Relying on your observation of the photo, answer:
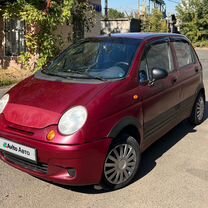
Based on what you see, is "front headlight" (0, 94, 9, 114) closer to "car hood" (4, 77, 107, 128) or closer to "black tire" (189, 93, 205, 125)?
"car hood" (4, 77, 107, 128)

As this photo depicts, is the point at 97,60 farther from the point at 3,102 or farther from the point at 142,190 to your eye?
the point at 142,190

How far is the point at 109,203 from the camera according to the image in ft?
12.3

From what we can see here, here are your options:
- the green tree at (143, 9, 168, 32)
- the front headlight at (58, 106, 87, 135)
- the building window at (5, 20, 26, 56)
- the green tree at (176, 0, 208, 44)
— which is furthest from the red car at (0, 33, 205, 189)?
the green tree at (176, 0, 208, 44)

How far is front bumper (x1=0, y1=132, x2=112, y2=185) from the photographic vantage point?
354cm

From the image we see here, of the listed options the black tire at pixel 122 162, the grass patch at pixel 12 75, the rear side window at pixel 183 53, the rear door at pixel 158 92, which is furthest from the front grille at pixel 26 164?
the grass patch at pixel 12 75

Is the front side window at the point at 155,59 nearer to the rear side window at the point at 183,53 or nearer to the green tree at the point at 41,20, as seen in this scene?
the rear side window at the point at 183,53

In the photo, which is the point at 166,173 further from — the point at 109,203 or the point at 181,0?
the point at 181,0

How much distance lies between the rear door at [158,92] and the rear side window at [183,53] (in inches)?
11.7

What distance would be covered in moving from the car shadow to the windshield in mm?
1220

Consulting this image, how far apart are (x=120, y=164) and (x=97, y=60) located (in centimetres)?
139

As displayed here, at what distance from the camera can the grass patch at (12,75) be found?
11.1 meters

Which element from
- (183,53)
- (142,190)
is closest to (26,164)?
(142,190)

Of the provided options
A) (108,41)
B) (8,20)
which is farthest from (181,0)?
(108,41)

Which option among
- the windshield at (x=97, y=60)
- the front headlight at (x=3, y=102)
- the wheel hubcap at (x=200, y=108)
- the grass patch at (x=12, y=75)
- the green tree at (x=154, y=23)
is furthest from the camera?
the green tree at (x=154, y=23)
